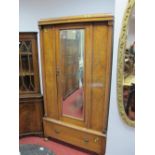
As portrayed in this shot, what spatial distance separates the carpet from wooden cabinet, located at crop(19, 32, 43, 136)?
11.3 inches

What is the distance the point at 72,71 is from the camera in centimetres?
259

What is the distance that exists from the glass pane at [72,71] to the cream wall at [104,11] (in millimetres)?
433

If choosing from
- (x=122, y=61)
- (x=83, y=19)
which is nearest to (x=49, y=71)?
(x=83, y=19)

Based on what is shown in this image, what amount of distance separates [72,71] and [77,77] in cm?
12

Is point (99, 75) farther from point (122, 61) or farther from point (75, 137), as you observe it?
point (75, 137)

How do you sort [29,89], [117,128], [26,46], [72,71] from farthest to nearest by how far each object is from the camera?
[29,89], [26,46], [72,71], [117,128]

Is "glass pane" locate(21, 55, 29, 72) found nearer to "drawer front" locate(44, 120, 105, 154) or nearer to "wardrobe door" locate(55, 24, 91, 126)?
"wardrobe door" locate(55, 24, 91, 126)

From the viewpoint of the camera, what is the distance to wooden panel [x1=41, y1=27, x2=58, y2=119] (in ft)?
8.66

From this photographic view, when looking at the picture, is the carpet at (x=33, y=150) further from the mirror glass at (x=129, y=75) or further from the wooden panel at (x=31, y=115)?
the mirror glass at (x=129, y=75)

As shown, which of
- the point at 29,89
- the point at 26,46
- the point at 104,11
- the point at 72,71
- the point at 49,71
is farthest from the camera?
the point at 29,89

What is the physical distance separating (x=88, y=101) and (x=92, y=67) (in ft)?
1.44

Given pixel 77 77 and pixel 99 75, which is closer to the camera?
pixel 99 75

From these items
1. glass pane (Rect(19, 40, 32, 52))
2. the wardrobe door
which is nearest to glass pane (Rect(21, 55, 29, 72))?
glass pane (Rect(19, 40, 32, 52))
